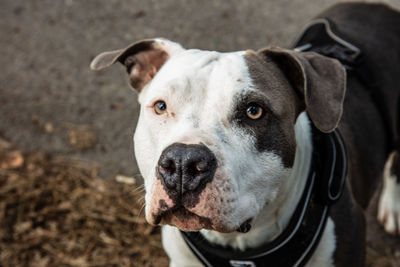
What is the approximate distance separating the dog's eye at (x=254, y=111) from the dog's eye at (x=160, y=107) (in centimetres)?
42

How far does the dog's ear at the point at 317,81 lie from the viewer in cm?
234

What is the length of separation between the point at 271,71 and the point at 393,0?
396 cm

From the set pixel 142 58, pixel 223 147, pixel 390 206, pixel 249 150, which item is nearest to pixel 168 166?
pixel 223 147

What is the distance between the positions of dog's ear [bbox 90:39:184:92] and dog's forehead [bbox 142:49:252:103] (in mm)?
307

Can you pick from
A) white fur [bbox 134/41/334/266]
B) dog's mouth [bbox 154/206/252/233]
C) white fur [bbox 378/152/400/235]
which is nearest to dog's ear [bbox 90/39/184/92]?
white fur [bbox 134/41/334/266]

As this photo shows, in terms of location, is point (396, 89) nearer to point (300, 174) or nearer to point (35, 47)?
point (300, 174)

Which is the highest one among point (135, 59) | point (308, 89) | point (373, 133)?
point (308, 89)

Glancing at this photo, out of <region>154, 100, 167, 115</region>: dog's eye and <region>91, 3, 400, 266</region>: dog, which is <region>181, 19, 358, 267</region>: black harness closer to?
<region>91, 3, 400, 266</region>: dog

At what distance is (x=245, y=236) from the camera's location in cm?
257

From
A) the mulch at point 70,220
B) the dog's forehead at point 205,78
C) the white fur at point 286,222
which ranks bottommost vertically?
the mulch at point 70,220

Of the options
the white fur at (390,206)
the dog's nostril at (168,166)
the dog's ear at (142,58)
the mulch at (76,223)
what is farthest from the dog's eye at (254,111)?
the white fur at (390,206)

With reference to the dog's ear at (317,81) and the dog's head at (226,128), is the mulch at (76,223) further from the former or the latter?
the dog's ear at (317,81)

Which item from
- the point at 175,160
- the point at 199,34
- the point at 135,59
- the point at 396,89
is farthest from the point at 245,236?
the point at 199,34

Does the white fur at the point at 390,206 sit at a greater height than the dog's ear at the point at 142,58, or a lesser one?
lesser
